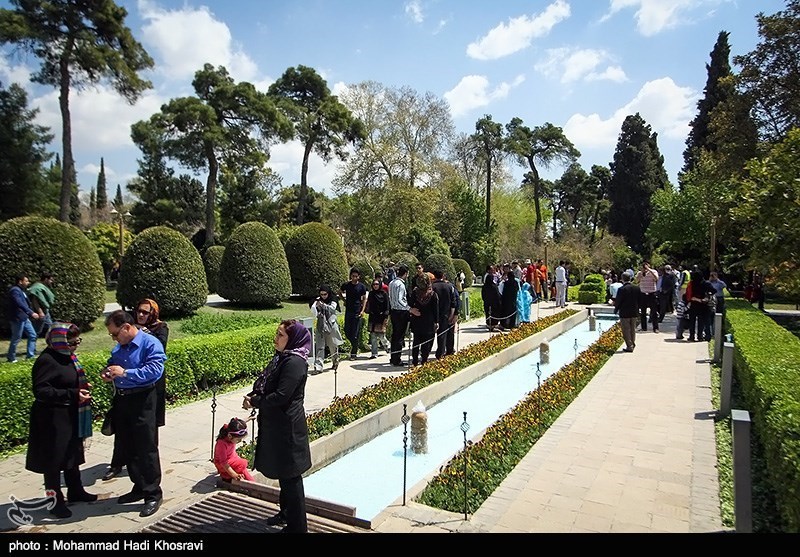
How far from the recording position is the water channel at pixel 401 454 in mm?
5855

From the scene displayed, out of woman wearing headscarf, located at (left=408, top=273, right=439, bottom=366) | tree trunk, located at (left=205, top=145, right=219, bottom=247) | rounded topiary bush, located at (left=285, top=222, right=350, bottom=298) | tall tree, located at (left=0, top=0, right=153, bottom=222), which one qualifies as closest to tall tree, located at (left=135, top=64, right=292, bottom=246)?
tree trunk, located at (left=205, top=145, right=219, bottom=247)

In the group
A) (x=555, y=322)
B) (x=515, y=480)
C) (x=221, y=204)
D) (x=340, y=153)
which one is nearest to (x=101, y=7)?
(x=340, y=153)

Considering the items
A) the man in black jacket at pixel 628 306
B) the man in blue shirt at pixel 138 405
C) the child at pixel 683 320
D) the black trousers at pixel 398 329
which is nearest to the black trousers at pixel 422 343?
the black trousers at pixel 398 329

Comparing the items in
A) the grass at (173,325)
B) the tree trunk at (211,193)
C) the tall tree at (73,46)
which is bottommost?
the grass at (173,325)

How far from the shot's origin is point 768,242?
8375 mm

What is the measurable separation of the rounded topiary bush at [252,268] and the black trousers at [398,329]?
252 inches

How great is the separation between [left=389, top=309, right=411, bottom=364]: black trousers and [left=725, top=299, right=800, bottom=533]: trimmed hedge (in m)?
6.08

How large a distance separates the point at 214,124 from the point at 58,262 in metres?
21.4

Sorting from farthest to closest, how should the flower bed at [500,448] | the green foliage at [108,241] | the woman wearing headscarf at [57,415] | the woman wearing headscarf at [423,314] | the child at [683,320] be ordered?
the green foliage at [108,241] < the child at [683,320] < the woman wearing headscarf at [423,314] < the flower bed at [500,448] < the woman wearing headscarf at [57,415]

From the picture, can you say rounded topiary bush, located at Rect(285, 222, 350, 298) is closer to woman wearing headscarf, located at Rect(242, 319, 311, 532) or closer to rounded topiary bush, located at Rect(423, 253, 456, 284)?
rounded topiary bush, located at Rect(423, 253, 456, 284)

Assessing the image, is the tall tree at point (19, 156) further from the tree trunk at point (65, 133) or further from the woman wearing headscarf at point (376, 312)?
the woman wearing headscarf at point (376, 312)

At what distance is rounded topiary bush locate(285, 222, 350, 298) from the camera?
19375 mm

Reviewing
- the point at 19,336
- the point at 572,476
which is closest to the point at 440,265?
the point at 19,336

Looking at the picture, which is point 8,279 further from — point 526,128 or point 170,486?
point 526,128
